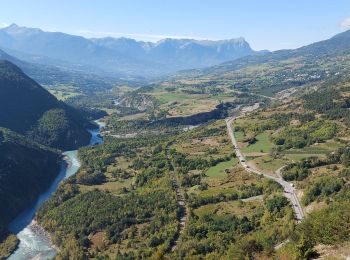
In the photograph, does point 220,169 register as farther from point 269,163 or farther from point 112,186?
point 112,186

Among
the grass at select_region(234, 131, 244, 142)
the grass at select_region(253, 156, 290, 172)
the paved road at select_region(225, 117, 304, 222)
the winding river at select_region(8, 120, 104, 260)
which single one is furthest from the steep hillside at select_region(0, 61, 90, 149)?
the grass at select_region(253, 156, 290, 172)

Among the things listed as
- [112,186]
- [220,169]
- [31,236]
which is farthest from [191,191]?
[31,236]

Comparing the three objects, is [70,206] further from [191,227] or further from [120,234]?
[191,227]

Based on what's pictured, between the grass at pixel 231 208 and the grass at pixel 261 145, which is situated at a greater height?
the grass at pixel 261 145

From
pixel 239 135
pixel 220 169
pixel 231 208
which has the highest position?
pixel 239 135

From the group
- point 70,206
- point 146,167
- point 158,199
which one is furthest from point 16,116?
point 158,199

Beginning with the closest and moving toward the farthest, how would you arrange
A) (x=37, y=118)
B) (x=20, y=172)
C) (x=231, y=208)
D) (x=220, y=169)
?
(x=231, y=208) < (x=220, y=169) < (x=20, y=172) < (x=37, y=118)

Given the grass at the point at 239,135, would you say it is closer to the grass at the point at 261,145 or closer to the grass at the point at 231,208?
the grass at the point at 261,145

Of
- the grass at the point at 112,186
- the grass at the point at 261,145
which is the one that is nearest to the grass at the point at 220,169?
the grass at the point at 261,145
